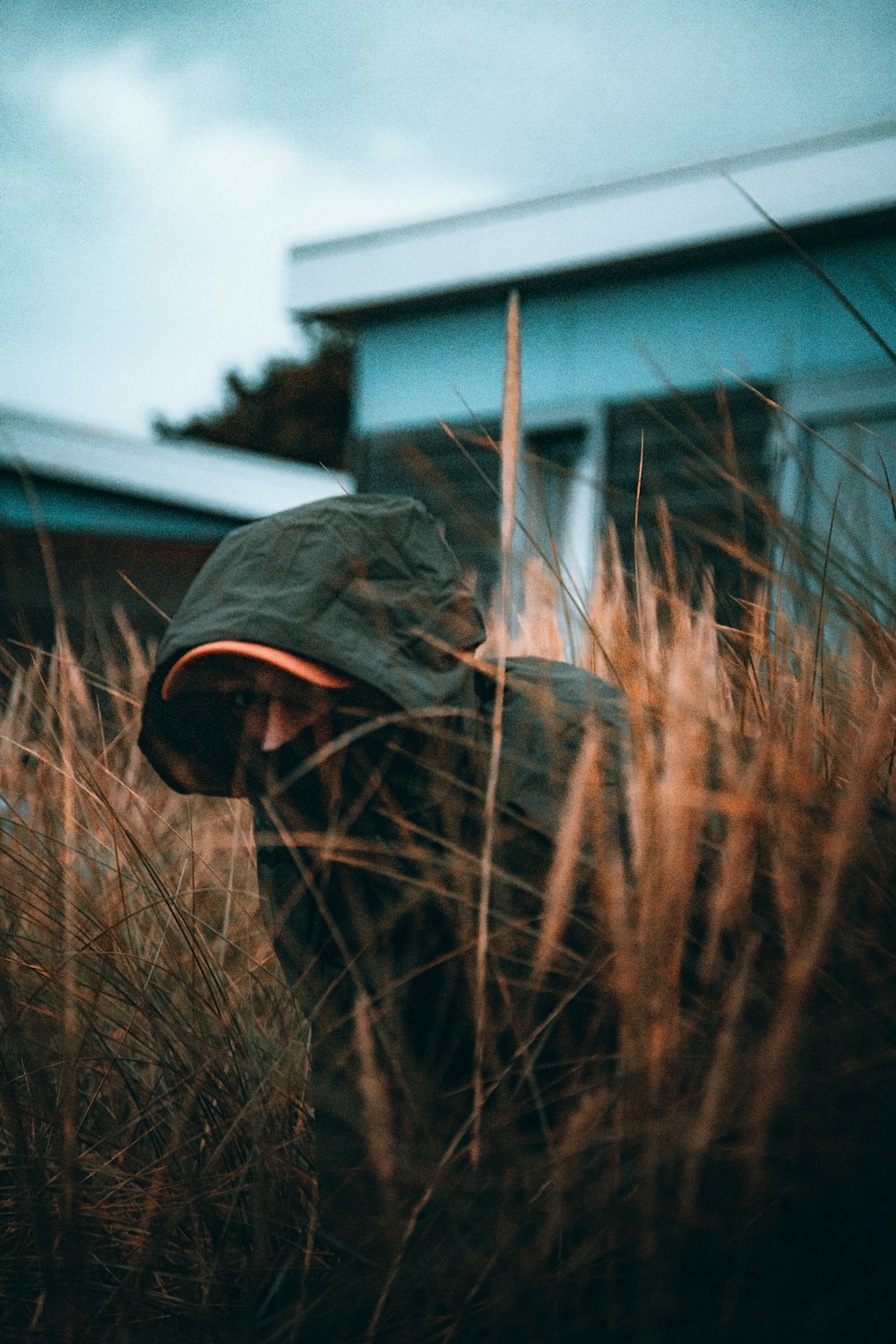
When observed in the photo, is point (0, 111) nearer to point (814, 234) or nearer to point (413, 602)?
point (413, 602)

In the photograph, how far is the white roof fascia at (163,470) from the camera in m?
6.33

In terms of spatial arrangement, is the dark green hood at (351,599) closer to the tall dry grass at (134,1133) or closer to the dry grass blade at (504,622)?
the tall dry grass at (134,1133)

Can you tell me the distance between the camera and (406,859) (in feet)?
3.92

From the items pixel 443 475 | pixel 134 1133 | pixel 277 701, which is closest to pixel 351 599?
pixel 277 701

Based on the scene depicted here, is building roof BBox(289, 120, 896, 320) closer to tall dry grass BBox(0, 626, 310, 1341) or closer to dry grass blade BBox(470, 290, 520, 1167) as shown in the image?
dry grass blade BBox(470, 290, 520, 1167)

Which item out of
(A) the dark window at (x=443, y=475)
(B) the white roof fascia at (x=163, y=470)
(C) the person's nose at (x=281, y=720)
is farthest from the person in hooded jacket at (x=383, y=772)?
(B) the white roof fascia at (x=163, y=470)

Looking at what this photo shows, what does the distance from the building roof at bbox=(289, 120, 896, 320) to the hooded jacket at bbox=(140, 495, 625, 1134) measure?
3339 mm

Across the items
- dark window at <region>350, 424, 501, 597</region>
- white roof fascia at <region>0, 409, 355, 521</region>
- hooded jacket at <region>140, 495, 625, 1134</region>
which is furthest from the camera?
white roof fascia at <region>0, 409, 355, 521</region>

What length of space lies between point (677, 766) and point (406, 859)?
0.51 meters

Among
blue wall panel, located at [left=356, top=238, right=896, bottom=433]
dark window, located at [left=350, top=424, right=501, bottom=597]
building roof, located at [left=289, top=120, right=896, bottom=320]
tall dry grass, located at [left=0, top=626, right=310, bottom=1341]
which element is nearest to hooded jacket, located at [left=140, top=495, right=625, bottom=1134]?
tall dry grass, located at [left=0, top=626, right=310, bottom=1341]

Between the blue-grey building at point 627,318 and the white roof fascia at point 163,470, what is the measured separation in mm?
868

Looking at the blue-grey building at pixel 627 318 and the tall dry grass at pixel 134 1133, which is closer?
the tall dry grass at pixel 134 1133

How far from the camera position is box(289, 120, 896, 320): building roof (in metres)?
4.50

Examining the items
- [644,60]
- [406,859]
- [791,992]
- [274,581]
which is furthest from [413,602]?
[644,60]
